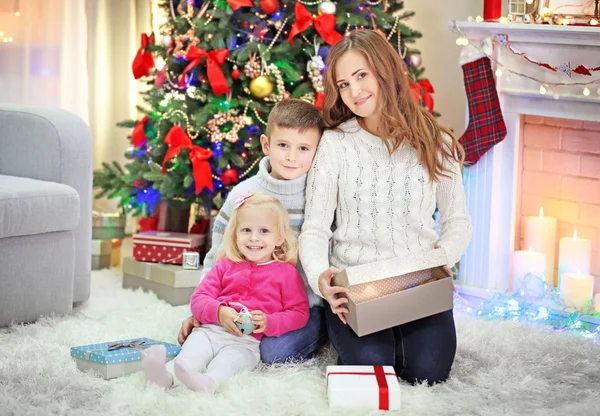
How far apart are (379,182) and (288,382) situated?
60 centimetres

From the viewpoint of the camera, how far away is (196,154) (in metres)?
3.29

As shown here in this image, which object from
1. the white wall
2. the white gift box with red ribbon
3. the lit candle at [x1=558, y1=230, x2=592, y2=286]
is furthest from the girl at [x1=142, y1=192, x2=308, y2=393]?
the white wall

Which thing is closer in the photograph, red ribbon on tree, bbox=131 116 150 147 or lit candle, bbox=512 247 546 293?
lit candle, bbox=512 247 546 293

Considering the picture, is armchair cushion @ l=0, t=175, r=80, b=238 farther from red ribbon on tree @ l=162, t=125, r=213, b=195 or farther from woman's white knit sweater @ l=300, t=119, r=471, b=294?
woman's white knit sweater @ l=300, t=119, r=471, b=294

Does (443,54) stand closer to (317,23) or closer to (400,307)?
(317,23)

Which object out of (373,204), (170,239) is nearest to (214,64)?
(170,239)

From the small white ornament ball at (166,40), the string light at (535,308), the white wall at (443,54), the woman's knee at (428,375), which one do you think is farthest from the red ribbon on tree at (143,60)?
the woman's knee at (428,375)

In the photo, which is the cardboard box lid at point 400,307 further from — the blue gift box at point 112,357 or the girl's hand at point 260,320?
the blue gift box at point 112,357

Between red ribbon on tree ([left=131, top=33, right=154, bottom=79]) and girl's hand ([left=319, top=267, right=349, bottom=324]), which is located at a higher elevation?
red ribbon on tree ([left=131, top=33, right=154, bottom=79])

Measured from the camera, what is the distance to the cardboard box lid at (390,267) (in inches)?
85.5

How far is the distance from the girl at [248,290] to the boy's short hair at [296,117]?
21 centimetres

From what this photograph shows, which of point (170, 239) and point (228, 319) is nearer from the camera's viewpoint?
point (228, 319)

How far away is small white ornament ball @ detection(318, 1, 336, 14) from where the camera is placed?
322cm

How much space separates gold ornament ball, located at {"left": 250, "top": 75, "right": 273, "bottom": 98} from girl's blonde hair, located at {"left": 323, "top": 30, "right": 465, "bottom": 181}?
779 millimetres
